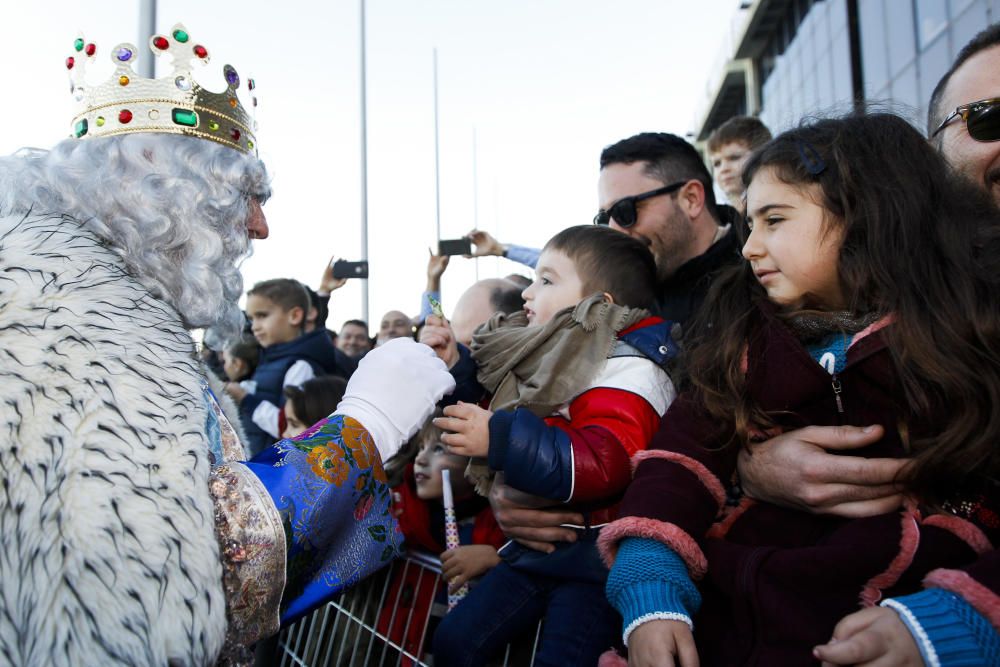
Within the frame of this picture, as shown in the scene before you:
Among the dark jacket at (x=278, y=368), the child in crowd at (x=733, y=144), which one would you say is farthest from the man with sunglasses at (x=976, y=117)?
the dark jacket at (x=278, y=368)

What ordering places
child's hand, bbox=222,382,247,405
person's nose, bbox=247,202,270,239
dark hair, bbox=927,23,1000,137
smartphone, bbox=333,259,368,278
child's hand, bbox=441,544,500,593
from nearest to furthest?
person's nose, bbox=247,202,270,239 → dark hair, bbox=927,23,1000,137 → child's hand, bbox=441,544,500,593 → child's hand, bbox=222,382,247,405 → smartphone, bbox=333,259,368,278

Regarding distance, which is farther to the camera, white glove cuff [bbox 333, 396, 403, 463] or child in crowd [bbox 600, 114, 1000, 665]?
white glove cuff [bbox 333, 396, 403, 463]

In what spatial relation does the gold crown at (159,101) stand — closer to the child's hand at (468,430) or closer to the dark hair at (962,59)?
the child's hand at (468,430)

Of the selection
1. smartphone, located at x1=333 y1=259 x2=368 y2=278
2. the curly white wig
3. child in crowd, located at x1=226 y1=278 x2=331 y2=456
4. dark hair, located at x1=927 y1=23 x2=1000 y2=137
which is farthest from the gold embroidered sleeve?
smartphone, located at x1=333 y1=259 x2=368 y2=278

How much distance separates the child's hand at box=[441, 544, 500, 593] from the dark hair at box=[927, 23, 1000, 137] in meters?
2.03

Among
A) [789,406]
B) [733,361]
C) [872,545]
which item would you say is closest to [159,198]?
[733,361]

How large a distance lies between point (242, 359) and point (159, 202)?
215 inches

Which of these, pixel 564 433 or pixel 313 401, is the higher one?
pixel 564 433

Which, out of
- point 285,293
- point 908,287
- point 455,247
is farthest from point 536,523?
point 285,293

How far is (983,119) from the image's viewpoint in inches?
83.4

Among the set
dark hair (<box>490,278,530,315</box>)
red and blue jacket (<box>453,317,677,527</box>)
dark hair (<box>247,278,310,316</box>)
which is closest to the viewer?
red and blue jacket (<box>453,317,677,527</box>)

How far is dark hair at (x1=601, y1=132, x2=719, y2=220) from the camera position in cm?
350

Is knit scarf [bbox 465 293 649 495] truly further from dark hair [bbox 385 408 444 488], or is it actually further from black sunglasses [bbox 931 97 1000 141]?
black sunglasses [bbox 931 97 1000 141]

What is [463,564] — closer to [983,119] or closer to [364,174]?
[983,119]
